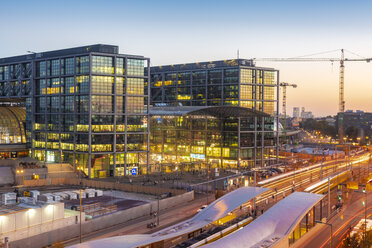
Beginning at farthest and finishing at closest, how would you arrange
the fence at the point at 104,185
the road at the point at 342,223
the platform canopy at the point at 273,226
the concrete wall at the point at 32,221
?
the fence at the point at 104,185
the road at the point at 342,223
the concrete wall at the point at 32,221
the platform canopy at the point at 273,226

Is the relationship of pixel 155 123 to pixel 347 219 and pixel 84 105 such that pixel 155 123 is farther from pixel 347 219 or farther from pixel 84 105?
pixel 347 219

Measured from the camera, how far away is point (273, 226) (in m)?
45.9

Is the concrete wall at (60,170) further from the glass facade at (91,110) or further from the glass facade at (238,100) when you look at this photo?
the glass facade at (238,100)

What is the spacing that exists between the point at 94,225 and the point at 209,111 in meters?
71.2

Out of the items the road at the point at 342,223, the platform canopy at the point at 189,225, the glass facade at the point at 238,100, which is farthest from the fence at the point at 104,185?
the glass facade at the point at 238,100

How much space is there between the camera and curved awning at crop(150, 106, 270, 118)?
112 m

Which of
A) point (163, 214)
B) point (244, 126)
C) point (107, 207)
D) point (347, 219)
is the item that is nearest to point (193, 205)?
point (163, 214)

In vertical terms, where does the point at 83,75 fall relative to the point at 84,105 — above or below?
above

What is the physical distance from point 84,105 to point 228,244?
7370cm

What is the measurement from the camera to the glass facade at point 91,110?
340 feet

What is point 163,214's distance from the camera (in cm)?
6297

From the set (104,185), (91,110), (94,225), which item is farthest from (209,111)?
(94,225)

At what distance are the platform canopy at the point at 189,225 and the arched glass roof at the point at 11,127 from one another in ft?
275

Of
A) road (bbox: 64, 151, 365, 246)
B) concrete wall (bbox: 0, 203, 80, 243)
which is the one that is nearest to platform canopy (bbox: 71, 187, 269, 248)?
road (bbox: 64, 151, 365, 246)
